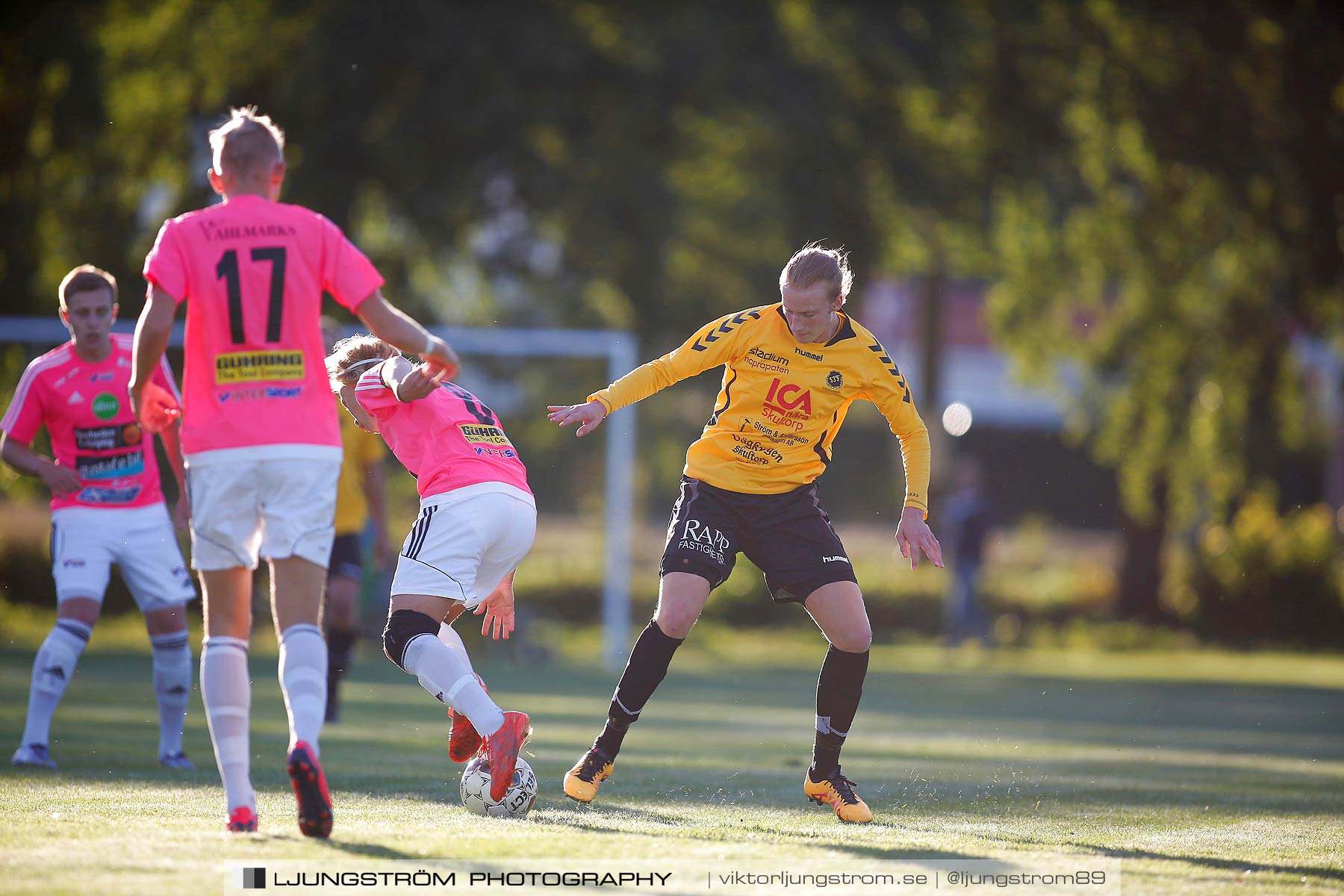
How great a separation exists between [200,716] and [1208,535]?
15787 mm

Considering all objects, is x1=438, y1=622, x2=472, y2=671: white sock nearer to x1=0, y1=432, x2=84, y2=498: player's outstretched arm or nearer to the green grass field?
the green grass field

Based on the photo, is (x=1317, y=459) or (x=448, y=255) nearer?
(x=448, y=255)

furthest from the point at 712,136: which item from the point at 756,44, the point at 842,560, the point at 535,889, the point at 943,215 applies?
the point at 535,889

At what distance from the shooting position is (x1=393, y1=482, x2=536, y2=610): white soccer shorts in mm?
5223

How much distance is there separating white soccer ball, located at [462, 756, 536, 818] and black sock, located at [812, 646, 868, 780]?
1.13 m

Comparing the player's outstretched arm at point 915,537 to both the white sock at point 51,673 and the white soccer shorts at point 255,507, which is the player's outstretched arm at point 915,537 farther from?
the white sock at point 51,673

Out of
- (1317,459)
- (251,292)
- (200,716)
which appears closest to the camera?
(251,292)

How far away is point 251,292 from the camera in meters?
4.32

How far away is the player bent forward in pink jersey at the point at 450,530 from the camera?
500cm

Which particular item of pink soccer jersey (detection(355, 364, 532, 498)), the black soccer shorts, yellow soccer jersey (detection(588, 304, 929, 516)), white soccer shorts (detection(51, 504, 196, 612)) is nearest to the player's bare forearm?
pink soccer jersey (detection(355, 364, 532, 498))

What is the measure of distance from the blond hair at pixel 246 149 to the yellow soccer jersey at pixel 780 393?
1.64 m

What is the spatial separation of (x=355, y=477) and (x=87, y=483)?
6.45 ft

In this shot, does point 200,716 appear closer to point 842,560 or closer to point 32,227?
point 842,560

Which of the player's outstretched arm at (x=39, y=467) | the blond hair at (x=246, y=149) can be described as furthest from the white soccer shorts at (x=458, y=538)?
the player's outstretched arm at (x=39, y=467)
